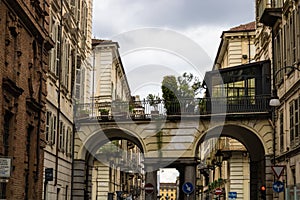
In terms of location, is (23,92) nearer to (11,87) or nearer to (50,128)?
(11,87)

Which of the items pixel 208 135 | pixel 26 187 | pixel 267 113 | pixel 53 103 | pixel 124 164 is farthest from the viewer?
pixel 124 164

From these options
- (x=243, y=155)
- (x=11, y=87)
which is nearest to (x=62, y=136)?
(x=11, y=87)

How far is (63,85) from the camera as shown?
35.8 m

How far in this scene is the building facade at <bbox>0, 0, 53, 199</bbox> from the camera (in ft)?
71.2

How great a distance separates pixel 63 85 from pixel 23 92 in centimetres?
1151

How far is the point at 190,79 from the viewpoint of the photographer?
40.7 metres

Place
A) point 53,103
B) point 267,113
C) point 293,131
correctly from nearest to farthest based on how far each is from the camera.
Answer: point 293,131 < point 53,103 < point 267,113

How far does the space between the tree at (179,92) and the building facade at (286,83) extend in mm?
5396

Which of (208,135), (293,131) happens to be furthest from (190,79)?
(293,131)

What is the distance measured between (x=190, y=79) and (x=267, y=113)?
20.9 feet

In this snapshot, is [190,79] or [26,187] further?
[190,79]

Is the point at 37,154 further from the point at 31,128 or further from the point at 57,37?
the point at 57,37

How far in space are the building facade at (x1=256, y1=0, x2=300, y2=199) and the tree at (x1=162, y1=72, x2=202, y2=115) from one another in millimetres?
5396

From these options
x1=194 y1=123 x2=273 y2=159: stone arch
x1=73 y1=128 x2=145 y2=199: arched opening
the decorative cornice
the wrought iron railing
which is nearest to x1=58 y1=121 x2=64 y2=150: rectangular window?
x1=73 y1=128 x2=145 y2=199: arched opening
